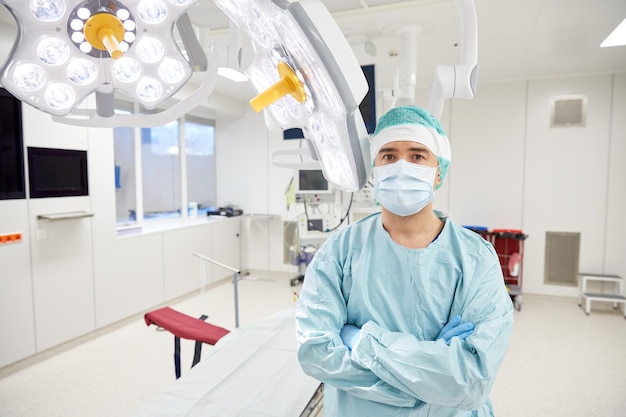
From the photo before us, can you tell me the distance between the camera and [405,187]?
3.55ft

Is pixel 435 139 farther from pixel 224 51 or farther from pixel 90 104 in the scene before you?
pixel 90 104

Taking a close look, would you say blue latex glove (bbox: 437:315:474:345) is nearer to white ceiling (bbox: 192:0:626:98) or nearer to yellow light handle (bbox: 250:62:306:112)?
yellow light handle (bbox: 250:62:306:112)

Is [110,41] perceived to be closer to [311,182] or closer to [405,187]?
[405,187]

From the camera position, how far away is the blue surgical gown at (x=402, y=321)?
3.04ft

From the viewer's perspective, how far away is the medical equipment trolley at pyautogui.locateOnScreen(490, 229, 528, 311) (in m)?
4.21

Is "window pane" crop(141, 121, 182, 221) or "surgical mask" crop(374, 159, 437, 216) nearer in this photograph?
"surgical mask" crop(374, 159, 437, 216)

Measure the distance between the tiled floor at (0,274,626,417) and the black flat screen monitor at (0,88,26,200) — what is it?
1293 millimetres

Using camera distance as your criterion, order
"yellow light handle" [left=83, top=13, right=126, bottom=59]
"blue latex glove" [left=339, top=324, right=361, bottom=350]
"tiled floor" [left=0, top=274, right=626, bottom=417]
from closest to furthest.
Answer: "yellow light handle" [left=83, top=13, right=126, bottom=59], "blue latex glove" [left=339, top=324, right=361, bottom=350], "tiled floor" [left=0, top=274, right=626, bottom=417]

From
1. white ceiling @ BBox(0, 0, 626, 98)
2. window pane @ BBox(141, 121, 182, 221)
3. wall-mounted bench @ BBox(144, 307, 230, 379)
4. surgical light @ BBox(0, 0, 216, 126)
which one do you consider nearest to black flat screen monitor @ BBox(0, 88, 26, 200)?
white ceiling @ BBox(0, 0, 626, 98)

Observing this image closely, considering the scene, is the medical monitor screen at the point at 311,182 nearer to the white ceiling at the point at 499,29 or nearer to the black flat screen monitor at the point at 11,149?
the white ceiling at the point at 499,29

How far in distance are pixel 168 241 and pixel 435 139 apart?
365cm

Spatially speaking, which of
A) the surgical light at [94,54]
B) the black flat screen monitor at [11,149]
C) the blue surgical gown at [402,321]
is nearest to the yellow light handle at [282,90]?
the surgical light at [94,54]

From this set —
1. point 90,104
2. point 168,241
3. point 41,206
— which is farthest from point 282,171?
point 41,206

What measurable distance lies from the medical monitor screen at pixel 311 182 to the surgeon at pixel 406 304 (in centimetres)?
196
